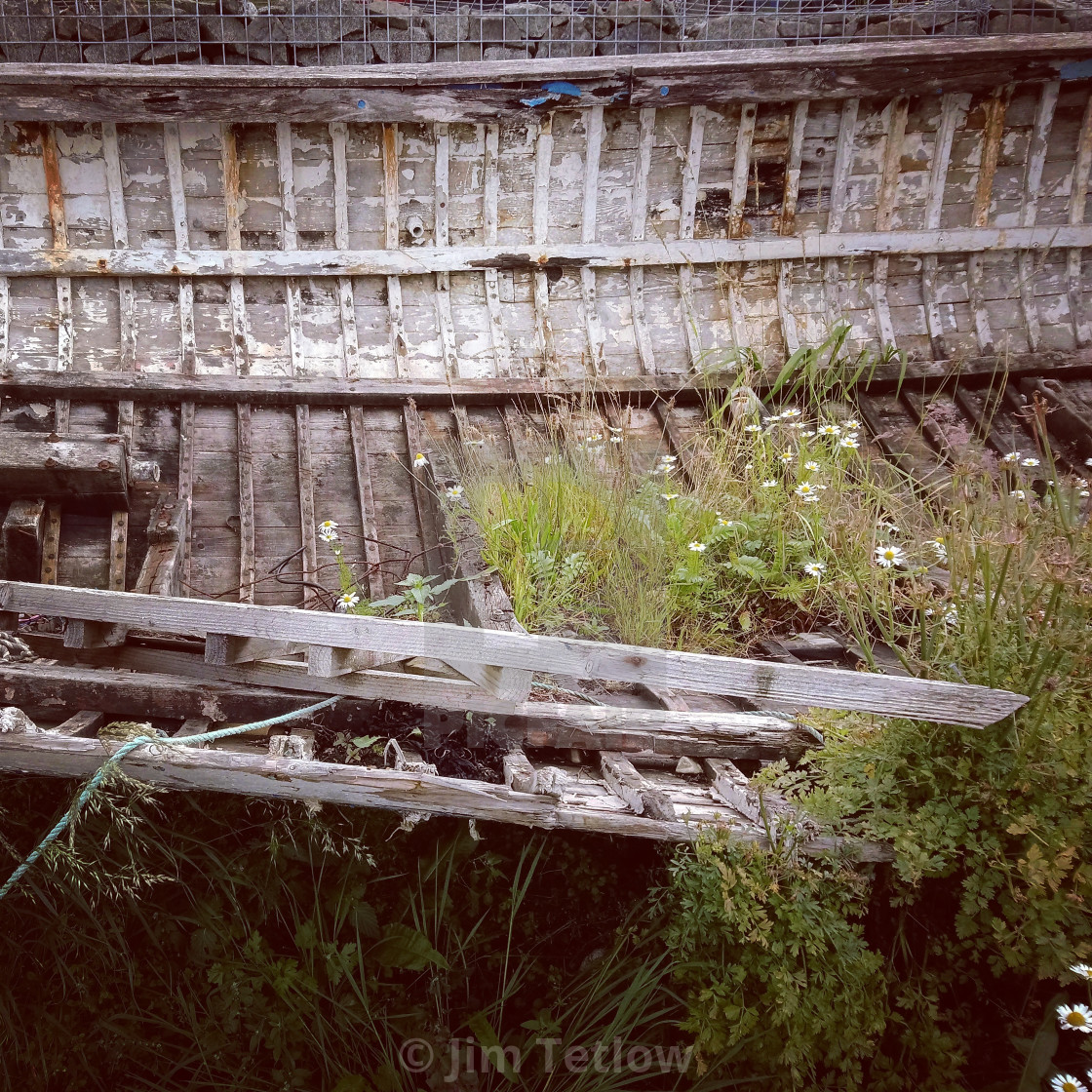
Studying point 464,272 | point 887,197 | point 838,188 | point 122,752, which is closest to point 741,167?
point 838,188

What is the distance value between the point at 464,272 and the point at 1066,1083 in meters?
4.41

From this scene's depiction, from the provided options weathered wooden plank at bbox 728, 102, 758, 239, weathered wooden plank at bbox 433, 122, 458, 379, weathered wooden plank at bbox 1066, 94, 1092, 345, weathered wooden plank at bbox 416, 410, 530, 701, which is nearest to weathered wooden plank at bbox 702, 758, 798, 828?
weathered wooden plank at bbox 416, 410, 530, 701

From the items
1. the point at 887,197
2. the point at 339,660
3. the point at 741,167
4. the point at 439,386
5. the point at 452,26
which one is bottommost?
the point at 339,660

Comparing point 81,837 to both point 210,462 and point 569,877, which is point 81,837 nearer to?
point 569,877

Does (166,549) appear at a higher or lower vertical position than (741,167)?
lower

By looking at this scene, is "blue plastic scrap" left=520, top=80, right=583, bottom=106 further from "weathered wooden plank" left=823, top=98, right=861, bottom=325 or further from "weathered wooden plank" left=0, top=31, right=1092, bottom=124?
"weathered wooden plank" left=823, top=98, right=861, bottom=325

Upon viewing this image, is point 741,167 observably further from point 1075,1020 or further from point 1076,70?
point 1075,1020

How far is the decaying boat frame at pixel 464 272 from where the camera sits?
3.97 meters

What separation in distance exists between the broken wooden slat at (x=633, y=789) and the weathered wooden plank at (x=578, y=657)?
0.29 metres

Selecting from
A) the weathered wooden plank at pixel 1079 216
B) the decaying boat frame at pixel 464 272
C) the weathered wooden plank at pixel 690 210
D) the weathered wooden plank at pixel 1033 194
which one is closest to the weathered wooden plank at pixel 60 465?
the decaying boat frame at pixel 464 272

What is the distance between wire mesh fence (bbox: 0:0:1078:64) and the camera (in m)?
5.38

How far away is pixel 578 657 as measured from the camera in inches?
85.2

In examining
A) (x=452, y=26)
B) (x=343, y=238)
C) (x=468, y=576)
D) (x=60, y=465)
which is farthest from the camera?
(x=452, y=26)

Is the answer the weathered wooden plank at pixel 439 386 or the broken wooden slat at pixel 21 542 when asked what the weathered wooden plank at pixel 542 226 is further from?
the broken wooden slat at pixel 21 542
